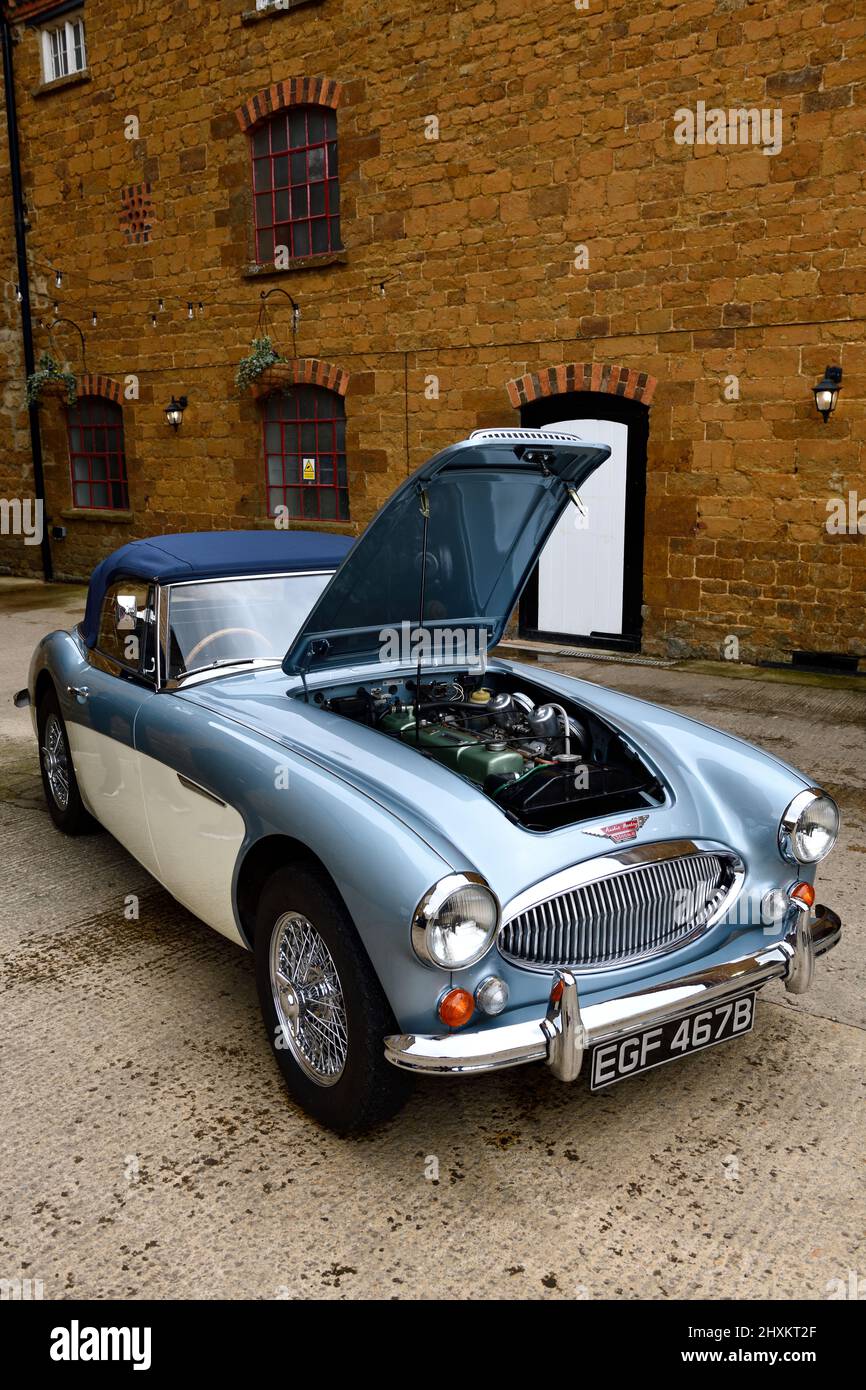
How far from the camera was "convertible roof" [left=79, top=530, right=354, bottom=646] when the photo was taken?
423cm

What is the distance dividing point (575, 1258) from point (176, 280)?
44.4 ft

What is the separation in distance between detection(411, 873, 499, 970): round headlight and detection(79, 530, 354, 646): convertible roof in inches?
79.2

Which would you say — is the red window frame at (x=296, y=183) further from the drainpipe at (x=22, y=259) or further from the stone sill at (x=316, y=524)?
the drainpipe at (x=22, y=259)

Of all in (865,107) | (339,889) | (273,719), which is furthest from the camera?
(865,107)

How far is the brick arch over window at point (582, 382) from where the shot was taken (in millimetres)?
9906

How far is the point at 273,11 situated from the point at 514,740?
11.7m

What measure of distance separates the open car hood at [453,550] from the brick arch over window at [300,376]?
8.32m

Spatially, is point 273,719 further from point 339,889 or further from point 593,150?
point 593,150

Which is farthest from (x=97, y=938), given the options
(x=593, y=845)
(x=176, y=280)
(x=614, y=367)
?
(x=176, y=280)

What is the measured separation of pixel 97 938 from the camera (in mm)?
4223

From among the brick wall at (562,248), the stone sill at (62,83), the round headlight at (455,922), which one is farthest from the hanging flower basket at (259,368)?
the round headlight at (455,922)

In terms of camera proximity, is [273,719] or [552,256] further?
[552,256]

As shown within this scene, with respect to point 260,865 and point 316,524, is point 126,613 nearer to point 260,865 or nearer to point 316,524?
point 260,865

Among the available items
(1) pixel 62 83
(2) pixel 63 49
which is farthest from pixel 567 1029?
(2) pixel 63 49
